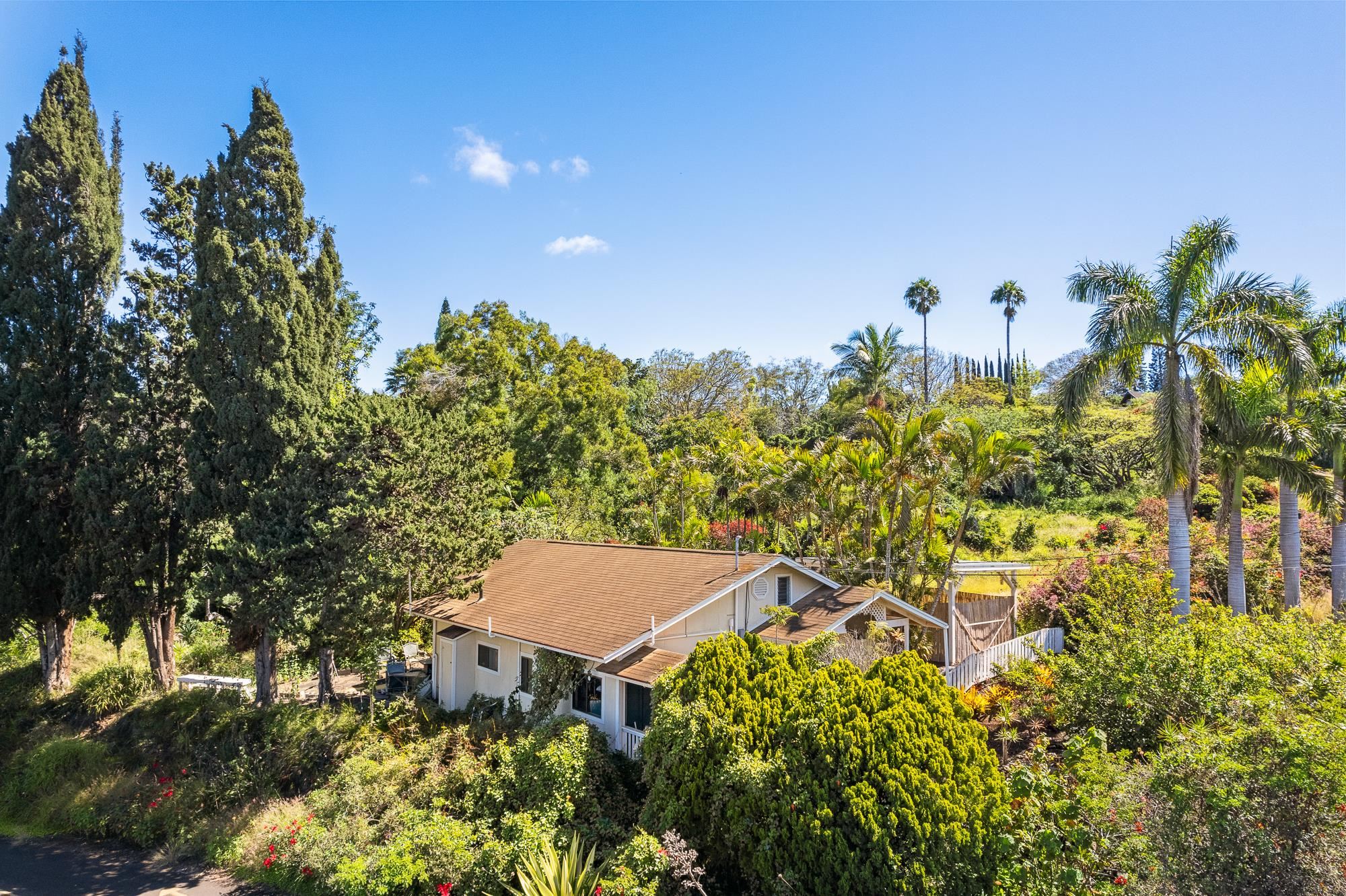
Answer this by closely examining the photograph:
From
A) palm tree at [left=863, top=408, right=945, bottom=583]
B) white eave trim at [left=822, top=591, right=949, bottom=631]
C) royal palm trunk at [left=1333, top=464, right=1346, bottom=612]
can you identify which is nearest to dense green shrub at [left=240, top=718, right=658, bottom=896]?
white eave trim at [left=822, top=591, right=949, bottom=631]

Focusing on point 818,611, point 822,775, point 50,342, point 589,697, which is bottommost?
point 589,697

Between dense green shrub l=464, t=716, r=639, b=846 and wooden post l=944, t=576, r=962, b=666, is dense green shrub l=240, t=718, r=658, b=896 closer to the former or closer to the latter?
dense green shrub l=464, t=716, r=639, b=846

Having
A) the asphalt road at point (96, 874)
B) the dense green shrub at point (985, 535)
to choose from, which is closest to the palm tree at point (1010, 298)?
the dense green shrub at point (985, 535)

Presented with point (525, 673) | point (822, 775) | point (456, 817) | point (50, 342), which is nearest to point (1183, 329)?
point (822, 775)

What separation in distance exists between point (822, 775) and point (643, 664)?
5.51 meters

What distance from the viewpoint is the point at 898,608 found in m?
18.9

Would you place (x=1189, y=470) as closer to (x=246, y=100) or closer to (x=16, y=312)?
(x=246, y=100)

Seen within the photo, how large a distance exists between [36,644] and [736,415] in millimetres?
40845

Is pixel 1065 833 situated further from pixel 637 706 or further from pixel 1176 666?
pixel 637 706

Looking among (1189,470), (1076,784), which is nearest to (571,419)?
(1189,470)

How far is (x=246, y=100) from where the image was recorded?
1836cm

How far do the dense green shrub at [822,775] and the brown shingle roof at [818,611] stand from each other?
4004 millimetres

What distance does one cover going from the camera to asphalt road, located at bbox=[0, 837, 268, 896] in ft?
46.1

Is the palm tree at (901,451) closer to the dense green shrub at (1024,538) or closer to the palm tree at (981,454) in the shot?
the palm tree at (981,454)
